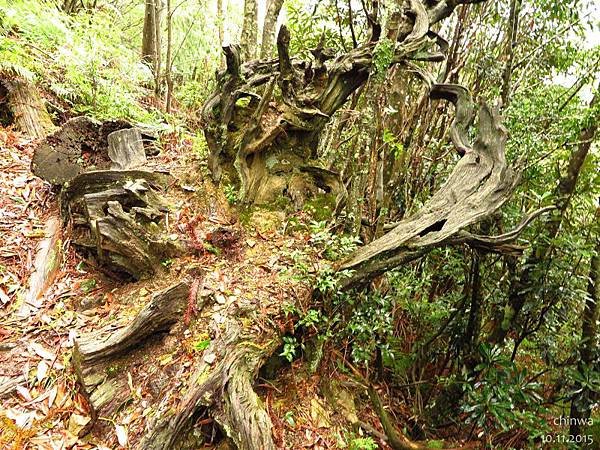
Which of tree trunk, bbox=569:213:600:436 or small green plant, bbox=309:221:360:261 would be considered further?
tree trunk, bbox=569:213:600:436

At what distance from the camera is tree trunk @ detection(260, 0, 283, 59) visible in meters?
7.07

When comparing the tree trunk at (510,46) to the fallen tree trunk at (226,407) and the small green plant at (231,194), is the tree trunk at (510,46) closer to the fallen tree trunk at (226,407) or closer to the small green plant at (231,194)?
the small green plant at (231,194)

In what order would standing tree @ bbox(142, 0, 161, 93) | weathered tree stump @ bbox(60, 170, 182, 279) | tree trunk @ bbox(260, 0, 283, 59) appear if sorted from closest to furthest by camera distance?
1. weathered tree stump @ bbox(60, 170, 182, 279)
2. tree trunk @ bbox(260, 0, 283, 59)
3. standing tree @ bbox(142, 0, 161, 93)

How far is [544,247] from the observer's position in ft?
13.1

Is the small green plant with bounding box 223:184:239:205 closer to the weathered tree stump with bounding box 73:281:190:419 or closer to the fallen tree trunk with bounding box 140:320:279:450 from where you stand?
the weathered tree stump with bounding box 73:281:190:419

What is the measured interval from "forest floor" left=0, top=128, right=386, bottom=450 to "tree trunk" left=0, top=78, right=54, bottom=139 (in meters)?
1.75

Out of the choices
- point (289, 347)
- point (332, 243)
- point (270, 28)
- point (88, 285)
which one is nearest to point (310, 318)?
point (289, 347)

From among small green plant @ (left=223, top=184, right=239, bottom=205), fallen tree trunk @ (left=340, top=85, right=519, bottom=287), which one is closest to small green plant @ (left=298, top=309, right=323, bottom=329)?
fallen tree trunk @ (left=340, top=85, right=519, bottom=287)

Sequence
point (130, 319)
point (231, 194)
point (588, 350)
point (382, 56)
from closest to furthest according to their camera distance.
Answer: point (130, 319), point (382, 56), point (588, 350), point (231, 194)

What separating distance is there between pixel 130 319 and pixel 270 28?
5831 millimetres

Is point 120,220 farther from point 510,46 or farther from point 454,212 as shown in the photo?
point 510,46

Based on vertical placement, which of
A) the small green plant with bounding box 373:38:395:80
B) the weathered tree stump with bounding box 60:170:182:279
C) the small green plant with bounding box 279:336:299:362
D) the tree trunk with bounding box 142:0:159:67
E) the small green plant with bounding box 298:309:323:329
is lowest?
the small green plant with bounding box 279:336:299:362

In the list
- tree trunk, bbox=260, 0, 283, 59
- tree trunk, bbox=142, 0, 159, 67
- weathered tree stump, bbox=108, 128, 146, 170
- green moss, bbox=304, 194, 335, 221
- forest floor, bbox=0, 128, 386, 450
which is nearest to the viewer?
forest floor, bbox=0, 128, 386, 450

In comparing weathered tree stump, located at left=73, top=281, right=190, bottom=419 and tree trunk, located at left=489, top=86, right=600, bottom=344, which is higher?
tree trunk, located at left=489, top=86, right=600, bottom=344
